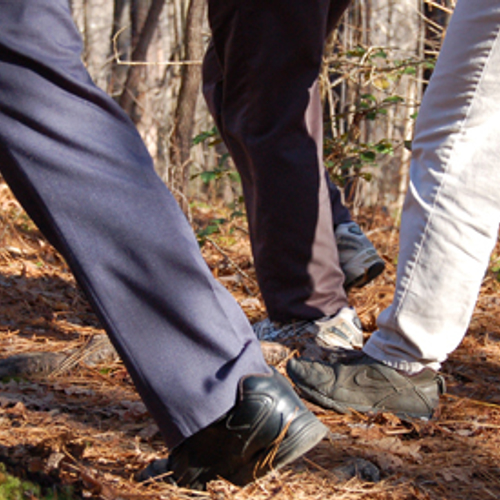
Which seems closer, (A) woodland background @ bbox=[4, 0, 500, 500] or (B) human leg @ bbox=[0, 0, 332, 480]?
(B) human leg @ bbox=[0, 0, 332, 480]

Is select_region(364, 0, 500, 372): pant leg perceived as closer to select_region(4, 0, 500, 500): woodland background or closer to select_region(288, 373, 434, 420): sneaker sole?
select_region(288, 373, 434, 420): sneaker sole

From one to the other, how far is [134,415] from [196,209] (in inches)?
165

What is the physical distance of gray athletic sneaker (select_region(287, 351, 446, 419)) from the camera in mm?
2049

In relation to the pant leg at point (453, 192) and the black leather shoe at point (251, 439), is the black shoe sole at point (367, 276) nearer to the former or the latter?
the pant leg at point (453, 192)

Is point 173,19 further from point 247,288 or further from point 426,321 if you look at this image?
point 426,321

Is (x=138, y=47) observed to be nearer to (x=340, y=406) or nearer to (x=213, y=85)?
(x=213, y=85)

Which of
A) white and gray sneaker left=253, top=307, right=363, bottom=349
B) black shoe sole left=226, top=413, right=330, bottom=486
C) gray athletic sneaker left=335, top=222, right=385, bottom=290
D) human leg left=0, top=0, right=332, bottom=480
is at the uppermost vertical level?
human leg left=0, top=0, right=332, bottom=480

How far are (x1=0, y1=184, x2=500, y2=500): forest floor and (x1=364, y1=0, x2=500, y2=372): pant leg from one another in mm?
288

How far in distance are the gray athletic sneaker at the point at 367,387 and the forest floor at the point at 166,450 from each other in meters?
0.05

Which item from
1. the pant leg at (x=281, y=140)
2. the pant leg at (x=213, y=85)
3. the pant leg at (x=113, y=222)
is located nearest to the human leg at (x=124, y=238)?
the pant leg at (x=113, y=222)

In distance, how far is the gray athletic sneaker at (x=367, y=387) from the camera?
6.72 ft

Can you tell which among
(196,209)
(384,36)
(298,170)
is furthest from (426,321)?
(196,209)

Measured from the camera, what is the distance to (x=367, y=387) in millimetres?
2094

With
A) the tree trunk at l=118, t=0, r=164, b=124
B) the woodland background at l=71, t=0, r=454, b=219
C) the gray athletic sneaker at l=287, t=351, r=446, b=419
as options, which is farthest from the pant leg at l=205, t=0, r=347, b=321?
the tree trunk at l=118, t=0, r=164, b=124
